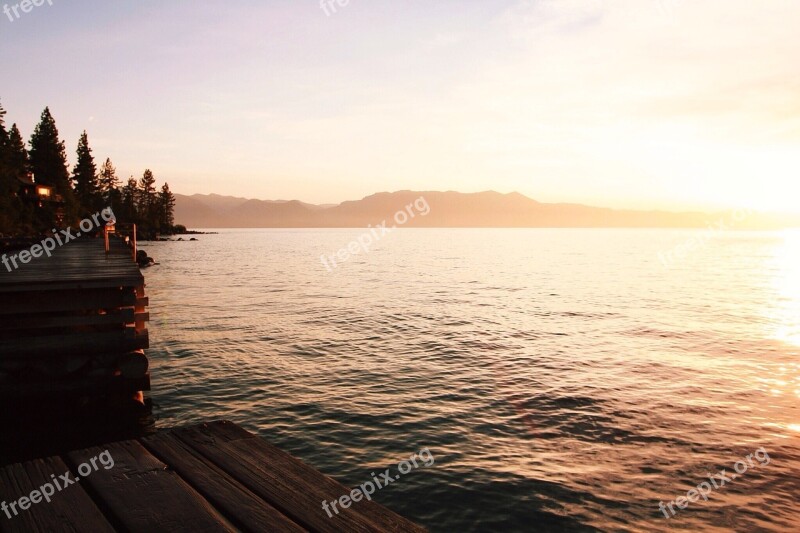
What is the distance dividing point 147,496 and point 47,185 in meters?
121

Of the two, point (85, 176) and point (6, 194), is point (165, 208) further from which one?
point (6, 194)

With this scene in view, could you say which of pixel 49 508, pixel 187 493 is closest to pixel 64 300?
pixel 49 508

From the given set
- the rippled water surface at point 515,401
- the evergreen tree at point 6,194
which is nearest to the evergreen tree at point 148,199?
the evergreen tree at point 6,194

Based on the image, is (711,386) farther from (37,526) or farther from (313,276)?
(313,276)

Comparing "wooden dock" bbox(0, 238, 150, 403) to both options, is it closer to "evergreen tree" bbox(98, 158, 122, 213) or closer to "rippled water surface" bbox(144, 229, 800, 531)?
"rippled water surface" bbox(144, 229, 800, 531)

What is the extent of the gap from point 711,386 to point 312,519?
60.0 ft

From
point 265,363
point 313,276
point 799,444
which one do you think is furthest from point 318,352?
point 313,276

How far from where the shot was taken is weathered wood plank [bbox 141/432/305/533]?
356 centimetres

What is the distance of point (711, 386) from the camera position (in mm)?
17453

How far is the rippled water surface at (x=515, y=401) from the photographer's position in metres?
9.75

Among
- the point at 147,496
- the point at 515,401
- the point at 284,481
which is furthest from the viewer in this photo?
the point at 515,401

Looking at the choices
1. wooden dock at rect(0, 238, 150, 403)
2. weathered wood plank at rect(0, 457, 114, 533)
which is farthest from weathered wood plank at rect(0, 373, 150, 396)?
weathered wood plank at rect(0, 457, 114, 533)

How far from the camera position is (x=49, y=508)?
3.64 meters

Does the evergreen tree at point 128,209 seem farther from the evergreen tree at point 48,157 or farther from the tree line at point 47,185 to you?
the evergreen tree at point 48,157
